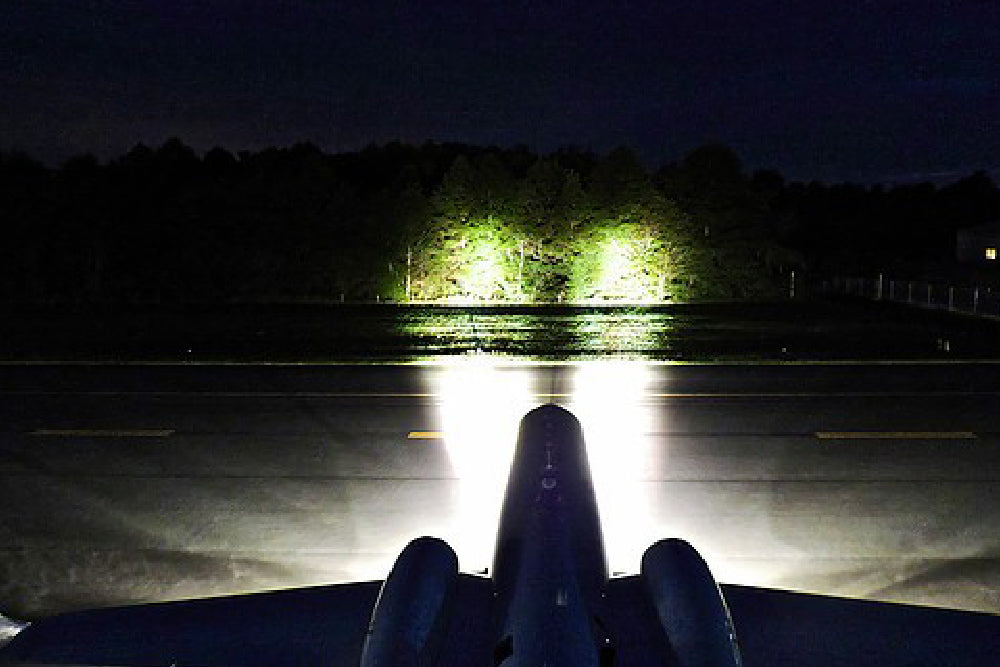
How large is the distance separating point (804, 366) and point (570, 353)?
6023 mm

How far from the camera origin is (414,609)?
3.08 m

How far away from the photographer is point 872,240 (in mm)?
94312

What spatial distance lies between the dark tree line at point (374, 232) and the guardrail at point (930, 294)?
3807mm

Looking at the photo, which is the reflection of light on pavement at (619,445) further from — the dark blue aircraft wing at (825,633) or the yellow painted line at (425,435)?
the dark blue aircraft wing at (825,633)

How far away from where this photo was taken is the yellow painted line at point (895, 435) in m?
12.6

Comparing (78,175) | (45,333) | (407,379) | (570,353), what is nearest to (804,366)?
(570,353)

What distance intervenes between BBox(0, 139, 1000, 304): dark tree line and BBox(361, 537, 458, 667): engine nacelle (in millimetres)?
48412

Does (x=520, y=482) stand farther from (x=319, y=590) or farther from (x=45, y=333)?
(x=45, y=333)

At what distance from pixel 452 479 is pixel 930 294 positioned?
38.3 meters

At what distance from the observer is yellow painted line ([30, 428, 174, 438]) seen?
13.0 metres

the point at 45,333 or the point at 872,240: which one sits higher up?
the point at 872,240

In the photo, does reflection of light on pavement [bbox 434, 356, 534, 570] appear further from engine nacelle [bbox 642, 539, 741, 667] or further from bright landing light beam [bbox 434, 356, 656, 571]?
engine nacelle [bbox 642, 539, 741, 667]

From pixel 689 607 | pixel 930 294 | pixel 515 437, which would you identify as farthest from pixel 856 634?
pixel 930 294

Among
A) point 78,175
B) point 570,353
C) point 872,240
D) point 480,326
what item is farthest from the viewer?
point 872,240
